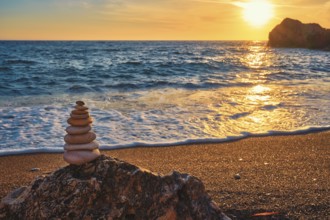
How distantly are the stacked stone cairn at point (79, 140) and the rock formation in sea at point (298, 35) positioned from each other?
5646cm

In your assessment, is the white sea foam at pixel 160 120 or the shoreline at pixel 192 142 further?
the white sea foam at pixel 160 120

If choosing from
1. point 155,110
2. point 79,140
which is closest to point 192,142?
point 155,110

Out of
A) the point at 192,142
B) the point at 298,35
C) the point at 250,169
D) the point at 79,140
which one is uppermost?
the point at 298,35

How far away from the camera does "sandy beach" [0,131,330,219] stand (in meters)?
3.93

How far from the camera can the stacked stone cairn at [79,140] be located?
2598 mm

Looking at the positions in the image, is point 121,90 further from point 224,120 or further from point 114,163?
point 114,163

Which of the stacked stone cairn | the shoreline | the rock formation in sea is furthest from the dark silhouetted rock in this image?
the rock formation in sea

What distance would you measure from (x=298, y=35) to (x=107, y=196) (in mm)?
67573

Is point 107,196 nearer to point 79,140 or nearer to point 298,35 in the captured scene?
point 79,140

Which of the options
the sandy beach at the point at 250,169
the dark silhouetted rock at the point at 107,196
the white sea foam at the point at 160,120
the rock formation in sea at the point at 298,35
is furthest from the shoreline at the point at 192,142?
the rock formation in sea at the point at 298,35

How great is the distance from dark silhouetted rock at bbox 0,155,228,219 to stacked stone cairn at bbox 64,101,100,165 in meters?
0.07

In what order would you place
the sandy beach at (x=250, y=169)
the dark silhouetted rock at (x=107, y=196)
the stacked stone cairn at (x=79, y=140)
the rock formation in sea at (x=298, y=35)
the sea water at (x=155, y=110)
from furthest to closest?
1. the rock formation in sea at (x=298, y=35)
2. the sea water at (x=155, y=110)
3. the sandy beach at (x=250, y=169)
4. the stacked stone cairn at (x=79, y=140)
5. the dark silhouetted rock at (x=107, y=196)

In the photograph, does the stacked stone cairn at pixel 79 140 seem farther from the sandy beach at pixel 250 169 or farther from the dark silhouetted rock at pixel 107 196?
the sandy beach at pixel 250 169

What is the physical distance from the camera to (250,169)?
529cm
